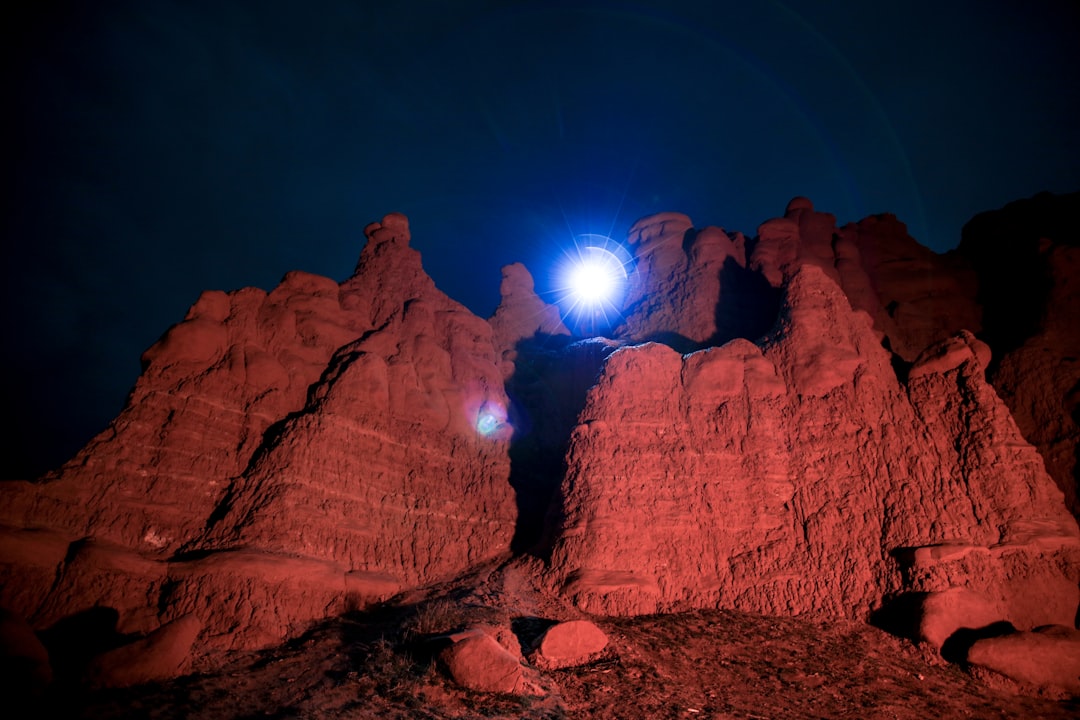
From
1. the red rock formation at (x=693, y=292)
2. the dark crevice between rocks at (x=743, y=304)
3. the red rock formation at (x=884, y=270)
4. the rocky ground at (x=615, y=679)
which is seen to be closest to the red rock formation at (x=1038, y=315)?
the red rock formation at (x=884, y=270)

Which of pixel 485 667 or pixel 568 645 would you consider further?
pixel 568 645

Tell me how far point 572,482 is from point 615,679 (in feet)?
23.6

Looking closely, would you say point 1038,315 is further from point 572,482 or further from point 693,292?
point 572,482

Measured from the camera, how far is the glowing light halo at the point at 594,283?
3491 cm

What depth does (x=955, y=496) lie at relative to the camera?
15.9 m

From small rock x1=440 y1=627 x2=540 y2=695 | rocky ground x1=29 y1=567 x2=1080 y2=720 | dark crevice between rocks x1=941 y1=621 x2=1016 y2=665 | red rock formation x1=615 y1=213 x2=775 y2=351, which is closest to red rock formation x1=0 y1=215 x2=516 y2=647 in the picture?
rocky ground x1=29 y1=567 x2=1080 y2=720

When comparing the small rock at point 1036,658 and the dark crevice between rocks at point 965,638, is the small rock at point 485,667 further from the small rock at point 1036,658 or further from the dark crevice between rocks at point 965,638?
the small rock at point 1036,658

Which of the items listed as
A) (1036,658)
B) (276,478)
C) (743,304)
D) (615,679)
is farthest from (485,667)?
(743,304)

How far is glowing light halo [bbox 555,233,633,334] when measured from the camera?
3491 cm

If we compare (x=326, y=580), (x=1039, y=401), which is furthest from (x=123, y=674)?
(x=1039, y=401)

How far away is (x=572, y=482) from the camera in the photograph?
59.8 feet

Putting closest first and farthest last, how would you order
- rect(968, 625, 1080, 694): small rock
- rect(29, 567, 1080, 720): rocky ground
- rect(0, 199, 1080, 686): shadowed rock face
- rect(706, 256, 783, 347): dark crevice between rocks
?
rect(29, 567, 1080, 720): rocky ground, rect(968, 625, 1080, 694): small rock, rect(0, 199, 1080, 686): shadowed rock face, rect(706, 256, 783, 347): dark crevice between rocks

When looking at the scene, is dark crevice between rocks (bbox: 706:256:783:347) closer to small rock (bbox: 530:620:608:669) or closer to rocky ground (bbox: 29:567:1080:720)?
rocky ground (bbox: 29:567:1080:720)

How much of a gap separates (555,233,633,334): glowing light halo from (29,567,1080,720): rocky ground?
21.7 m
